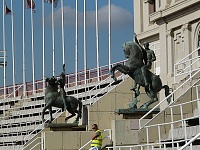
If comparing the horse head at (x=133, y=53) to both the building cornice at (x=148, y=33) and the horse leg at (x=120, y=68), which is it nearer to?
the horse leg at (x=120, y=68)

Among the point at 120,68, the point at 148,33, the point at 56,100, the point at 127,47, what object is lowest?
the point at 56,100

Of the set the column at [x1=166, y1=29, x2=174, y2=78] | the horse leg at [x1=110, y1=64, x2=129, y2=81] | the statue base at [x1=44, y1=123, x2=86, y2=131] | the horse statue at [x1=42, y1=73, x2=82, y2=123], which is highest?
the column at [x1=166, y1=29, x2=174, y2=78]

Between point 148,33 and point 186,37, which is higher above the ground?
point 148,33

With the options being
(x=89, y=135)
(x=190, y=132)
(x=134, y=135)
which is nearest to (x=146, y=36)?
(x=89, y=135)

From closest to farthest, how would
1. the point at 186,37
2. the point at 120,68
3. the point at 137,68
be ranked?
the point at 120,68, the point at 137,68, the point at 186,37

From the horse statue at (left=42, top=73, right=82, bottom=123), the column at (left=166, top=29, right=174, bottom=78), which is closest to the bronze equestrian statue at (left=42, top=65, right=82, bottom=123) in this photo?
the horse statue at (left=42, top=73, right=82, bottom=123)


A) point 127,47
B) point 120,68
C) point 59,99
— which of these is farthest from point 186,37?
point 120,68

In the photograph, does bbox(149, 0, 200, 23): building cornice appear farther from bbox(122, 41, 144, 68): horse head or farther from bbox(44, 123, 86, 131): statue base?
bbox(122, 41, 144, 68): horse head

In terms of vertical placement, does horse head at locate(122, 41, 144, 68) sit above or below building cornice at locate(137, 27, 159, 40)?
below

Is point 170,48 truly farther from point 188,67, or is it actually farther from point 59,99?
point 188,67

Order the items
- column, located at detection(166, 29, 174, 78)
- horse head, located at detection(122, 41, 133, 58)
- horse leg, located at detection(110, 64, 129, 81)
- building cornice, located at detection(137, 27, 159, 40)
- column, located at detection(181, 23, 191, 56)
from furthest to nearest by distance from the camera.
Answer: building cornice, located at detection(137, 27, 159, 40)
column, located at detection(166, 29, 174, 78)
column, located at detection(181, 23, 191, 56)
horse head, located at detection(122, 41, 133, 58)
horse leg, located at detection(110, 64, 129, 81)

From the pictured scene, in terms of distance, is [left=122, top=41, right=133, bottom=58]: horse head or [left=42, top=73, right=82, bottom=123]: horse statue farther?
[left=42, top=73, right=82, bottom=123]: horse statue

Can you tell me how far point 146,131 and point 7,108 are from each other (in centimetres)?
2684

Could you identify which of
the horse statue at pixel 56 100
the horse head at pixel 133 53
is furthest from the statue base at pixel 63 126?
the horse head at pixel 133 53
